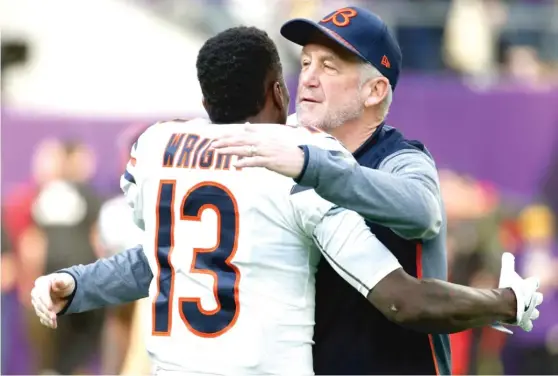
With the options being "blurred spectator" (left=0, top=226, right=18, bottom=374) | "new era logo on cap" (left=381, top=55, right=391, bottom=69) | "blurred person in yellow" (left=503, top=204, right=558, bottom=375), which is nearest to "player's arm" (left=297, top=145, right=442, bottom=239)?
"new era logo on cap" (left=381, top=55, right=391, bottom=69)

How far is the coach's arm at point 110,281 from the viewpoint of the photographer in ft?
13.4

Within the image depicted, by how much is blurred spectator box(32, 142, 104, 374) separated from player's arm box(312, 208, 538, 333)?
286 inches

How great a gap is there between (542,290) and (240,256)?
22.5 feet

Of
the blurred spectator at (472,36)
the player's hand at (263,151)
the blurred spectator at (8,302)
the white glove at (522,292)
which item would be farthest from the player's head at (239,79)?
the blurred spectator at (472,36)

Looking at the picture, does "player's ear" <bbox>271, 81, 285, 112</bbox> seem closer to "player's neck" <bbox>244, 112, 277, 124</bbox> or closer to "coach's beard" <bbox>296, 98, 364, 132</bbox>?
"player's neck" <bbox>244, 112, 277, 124</bbox>

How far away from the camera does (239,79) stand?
3768mm

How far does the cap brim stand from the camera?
4008 millimetres

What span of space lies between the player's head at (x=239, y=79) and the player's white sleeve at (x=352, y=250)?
40 cm

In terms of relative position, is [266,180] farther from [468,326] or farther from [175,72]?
[175,72]

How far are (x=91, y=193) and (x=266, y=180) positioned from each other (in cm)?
736

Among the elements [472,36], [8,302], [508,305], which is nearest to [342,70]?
[508,305]

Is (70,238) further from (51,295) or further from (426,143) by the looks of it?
(51,295)

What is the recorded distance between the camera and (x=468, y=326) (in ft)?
12.0

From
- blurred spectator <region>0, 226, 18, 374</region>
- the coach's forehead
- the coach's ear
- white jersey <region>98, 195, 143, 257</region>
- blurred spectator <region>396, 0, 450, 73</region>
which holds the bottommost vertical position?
blurred spectator <region>0, 226, 18, 374</region>
